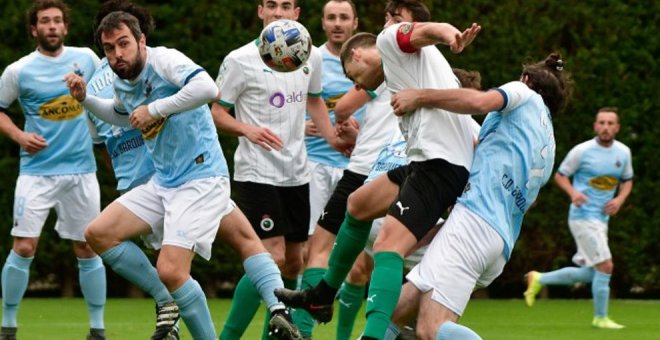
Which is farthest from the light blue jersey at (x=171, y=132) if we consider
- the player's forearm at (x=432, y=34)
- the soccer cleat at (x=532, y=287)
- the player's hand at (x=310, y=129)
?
the soccer cleat at (x=532, y=287)

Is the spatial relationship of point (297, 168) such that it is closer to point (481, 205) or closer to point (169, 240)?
point (169, 240)

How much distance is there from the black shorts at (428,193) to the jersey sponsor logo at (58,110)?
379 cm

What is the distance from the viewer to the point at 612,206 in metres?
12.2

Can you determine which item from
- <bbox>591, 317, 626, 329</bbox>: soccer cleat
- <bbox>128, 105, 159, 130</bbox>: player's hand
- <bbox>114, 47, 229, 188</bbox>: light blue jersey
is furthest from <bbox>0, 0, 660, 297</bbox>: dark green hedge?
<bbox>128, 105, 159, 130</bbox>: player's hand

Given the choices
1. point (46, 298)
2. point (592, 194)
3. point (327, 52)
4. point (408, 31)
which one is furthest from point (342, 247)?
point (46, 298)

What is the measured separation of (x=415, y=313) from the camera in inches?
256

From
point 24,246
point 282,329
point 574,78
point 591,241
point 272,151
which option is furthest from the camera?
point 574,78

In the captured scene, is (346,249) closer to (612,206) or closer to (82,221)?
(82,221)

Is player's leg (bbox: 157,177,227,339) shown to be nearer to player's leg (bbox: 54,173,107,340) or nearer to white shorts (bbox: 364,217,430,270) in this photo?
white shorts (bbox: 364,217,430,270)

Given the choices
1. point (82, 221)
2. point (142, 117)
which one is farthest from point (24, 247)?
point (142, 117)

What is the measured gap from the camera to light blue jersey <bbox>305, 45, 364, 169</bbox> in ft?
31.5

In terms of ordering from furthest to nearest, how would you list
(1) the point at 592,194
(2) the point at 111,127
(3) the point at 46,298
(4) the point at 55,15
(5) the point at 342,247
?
1. (3) the point at 46,298
2. (1) the point at 592,194
3. (4) the point at 55,15
4. (2) the point at 111,127
5. (5) the point at 342,247

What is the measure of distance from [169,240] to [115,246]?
18.3 inches

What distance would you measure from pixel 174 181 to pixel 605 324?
504 cm
